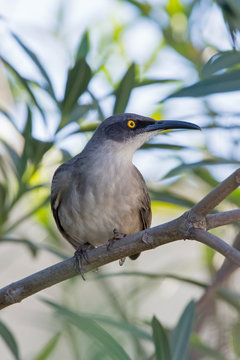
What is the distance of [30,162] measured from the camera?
404cm

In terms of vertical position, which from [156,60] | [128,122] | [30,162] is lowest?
[30,162]

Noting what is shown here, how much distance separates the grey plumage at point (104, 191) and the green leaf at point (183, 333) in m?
0.92

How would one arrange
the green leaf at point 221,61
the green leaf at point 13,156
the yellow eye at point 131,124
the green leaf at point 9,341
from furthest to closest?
the yellow eye at point 131,124 < the green leaf at point 13,156 < the green leaf at point 9,341 < the green leaf at point 221,61

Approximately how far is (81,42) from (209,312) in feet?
6.88

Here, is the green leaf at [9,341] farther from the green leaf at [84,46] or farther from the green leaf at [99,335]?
the green leaf at [84,46]

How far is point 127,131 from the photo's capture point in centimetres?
416

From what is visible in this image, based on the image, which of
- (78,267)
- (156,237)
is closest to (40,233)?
(78,267)

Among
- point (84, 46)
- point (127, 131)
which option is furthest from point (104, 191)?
point (84, 46)

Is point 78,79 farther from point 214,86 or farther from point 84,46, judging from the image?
point 214,86

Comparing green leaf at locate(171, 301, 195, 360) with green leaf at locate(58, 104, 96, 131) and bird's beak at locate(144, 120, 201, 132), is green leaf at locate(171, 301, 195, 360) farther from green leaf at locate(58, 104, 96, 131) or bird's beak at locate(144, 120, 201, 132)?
green leaf at locate(58, 104, 96, 131)

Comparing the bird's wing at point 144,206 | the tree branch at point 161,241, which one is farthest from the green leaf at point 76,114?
the tree branch at point 161,241

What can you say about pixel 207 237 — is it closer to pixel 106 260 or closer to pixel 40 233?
pixel 106 260

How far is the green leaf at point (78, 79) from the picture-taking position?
3596 millimetres

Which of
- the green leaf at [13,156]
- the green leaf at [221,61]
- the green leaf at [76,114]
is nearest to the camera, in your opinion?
the green leaf at [221,61]
